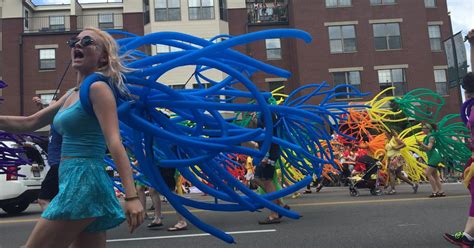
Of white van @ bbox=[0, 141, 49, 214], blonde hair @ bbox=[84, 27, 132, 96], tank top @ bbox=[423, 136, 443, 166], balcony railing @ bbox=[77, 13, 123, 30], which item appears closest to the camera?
blonde hair @ bbox=[84, 27, 132, 96]

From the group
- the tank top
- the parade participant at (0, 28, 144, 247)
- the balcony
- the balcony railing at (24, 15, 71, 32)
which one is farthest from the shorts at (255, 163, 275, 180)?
the balcony railing at (24, 15, 71, 32)

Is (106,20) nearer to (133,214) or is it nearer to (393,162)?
(393,162)

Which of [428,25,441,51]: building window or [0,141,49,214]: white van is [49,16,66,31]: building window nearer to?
[0,141,49,214]: white van

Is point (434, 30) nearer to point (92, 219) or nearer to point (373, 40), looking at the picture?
point (373, 40)

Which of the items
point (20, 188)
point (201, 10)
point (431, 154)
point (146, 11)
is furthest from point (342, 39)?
point (20, 188)

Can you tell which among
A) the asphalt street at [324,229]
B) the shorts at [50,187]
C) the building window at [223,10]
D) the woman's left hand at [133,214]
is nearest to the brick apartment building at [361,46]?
the building window at [223,10]

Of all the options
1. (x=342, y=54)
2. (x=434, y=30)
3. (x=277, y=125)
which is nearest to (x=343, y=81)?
(x=342, y=54)

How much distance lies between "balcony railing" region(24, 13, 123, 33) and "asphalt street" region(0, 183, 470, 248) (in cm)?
2329

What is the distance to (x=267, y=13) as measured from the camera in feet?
99.3

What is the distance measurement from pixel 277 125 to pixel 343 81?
24.3 meters

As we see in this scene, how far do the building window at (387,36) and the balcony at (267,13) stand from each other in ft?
18.9

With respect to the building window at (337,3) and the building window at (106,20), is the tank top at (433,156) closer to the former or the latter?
the building window at (337,3)

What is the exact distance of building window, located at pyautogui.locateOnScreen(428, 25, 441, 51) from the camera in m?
29.5

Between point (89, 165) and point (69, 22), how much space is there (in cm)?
2992
